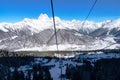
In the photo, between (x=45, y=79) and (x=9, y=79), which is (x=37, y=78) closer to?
(x=45, y=79)

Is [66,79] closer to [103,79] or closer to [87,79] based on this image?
[103,79]

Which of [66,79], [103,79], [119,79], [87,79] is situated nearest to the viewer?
[87,79]

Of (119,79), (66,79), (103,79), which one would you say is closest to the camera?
(119,79)

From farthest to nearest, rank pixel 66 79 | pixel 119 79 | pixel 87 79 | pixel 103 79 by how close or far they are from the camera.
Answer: pixel 66 79 → pixel 103 79 → pixel 119 79 → pixel 87 79

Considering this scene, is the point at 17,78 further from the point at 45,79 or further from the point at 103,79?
the point at 103,79

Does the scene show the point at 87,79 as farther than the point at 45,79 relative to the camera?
No

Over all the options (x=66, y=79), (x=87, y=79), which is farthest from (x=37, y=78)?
(x=87, y=79)

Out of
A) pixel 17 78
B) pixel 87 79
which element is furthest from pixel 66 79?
pixel 87 79

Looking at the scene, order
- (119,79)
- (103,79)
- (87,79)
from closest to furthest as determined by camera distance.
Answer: (87,79) → (119,79) → (103,79)

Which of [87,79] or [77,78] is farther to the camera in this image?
[77,78]
